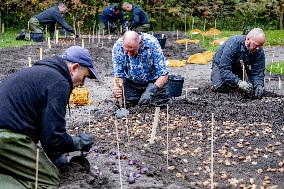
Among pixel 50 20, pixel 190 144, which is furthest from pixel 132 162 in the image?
pixel 50 20

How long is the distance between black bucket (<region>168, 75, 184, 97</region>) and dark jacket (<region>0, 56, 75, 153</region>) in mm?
4479

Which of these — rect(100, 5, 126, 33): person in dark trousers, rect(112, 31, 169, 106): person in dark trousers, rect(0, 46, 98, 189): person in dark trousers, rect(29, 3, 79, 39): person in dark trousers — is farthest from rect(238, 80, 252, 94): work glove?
rect(100, 5, 126, 33): person in dark trousers

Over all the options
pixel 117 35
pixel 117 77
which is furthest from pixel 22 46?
pixel 117 77

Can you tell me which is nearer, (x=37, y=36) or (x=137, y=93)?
(x=137, y=93)

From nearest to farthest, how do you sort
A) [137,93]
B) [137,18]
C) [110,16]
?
[137,93] < [137,18] < [110,16]

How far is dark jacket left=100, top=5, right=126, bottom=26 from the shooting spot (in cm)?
1714

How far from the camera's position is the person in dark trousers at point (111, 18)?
A: 17.1m

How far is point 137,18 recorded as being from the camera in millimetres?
16984

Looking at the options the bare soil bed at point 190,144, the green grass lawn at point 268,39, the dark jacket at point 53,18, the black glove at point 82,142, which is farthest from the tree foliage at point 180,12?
the black glove at point 82,142

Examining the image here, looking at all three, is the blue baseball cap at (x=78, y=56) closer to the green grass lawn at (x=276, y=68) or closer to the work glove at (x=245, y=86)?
the work glove at (x=245, y=86)

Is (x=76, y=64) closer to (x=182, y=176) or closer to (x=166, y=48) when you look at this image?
(x=182, y=176)

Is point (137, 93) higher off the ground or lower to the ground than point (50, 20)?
lower

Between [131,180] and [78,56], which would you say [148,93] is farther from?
[78,56]

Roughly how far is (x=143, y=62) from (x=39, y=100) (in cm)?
336
